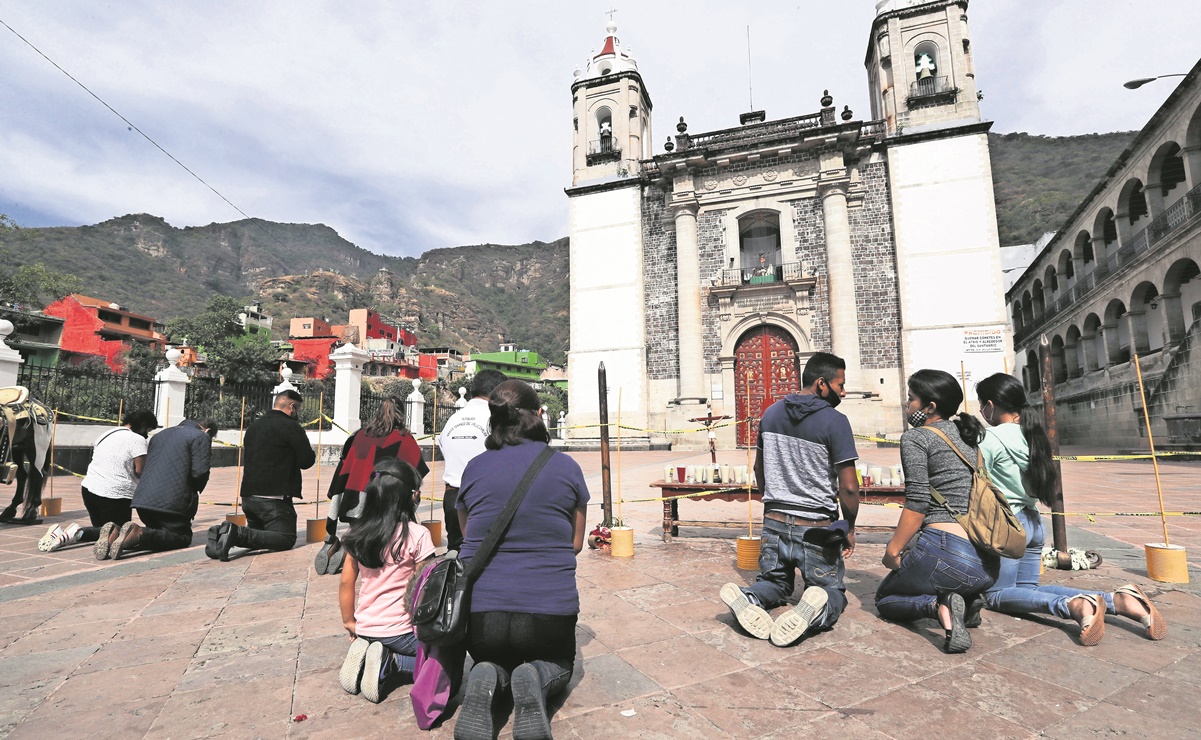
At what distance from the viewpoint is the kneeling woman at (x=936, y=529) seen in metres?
2.71

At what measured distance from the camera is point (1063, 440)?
2227 cm

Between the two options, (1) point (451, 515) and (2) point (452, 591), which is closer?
(2) point (452, 591)

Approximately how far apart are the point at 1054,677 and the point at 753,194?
64.2 ft

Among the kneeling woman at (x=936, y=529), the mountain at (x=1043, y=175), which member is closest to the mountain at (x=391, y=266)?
the mountain at (x=1043, y=175)

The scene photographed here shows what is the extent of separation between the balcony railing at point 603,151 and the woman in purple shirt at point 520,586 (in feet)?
71.7

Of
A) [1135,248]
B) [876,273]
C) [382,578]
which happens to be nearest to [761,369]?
[876,273]

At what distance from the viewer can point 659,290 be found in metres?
20.9

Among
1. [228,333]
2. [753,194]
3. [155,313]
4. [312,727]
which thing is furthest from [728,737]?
[155,313]

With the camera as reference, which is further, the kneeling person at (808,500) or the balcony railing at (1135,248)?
the balcony railing at (1135,248)

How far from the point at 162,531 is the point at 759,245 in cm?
1957

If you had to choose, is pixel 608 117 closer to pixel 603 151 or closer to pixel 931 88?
pixel 603 151

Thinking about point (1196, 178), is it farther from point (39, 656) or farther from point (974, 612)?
point (39, 656)

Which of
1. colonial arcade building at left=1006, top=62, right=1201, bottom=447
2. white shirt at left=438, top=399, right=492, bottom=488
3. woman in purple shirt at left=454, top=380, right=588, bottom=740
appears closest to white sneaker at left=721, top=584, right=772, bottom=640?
woman in purple shirt at left=454, top=380, right=588, bottom=740

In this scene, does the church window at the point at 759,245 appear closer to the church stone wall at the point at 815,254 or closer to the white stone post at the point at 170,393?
the church stone wall at the point at 815,254
